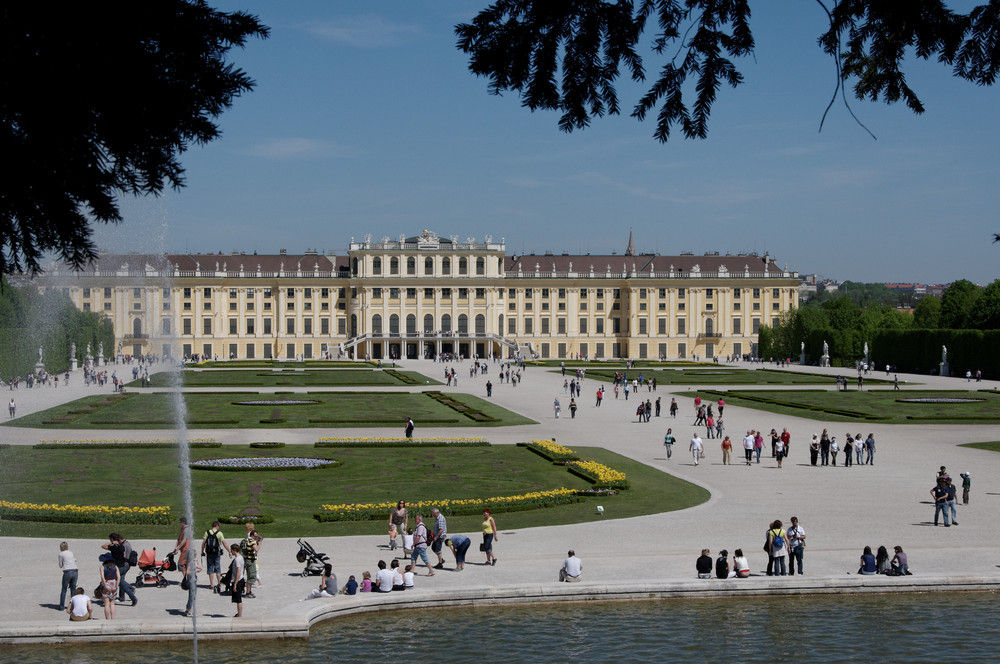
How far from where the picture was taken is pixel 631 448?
Result: 32.5 meters

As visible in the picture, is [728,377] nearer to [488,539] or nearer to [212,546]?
[488,539]

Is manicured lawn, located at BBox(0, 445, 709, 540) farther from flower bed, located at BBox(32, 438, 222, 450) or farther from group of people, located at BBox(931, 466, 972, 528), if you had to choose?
group of people, located at BBox(931, 466, 972, 528)

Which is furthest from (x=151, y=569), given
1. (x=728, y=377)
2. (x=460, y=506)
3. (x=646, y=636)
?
(x=728, y=377)

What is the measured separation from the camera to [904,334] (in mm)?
84125

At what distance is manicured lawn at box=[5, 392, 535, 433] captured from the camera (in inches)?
1518

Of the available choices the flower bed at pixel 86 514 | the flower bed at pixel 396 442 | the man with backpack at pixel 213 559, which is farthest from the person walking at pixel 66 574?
the flower bed at pixel 396 442

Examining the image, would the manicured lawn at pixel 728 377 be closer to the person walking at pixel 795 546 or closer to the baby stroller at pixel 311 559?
the person walking at pixel 795 546

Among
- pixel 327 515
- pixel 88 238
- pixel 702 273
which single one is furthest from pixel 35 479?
pixel 702 273

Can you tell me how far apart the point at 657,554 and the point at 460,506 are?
4941mm

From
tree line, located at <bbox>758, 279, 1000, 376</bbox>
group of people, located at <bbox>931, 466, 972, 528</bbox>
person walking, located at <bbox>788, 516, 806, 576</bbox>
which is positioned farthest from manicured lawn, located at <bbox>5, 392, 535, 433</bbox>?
tree line, located at <bbox>758, 279, 1000, 376</bbox>

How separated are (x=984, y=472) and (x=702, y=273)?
300 ft

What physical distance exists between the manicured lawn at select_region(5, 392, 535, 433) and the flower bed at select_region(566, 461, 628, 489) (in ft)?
40.9

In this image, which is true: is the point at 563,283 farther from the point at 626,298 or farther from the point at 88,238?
the point at 88,238

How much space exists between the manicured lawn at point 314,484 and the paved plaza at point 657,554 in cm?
73
